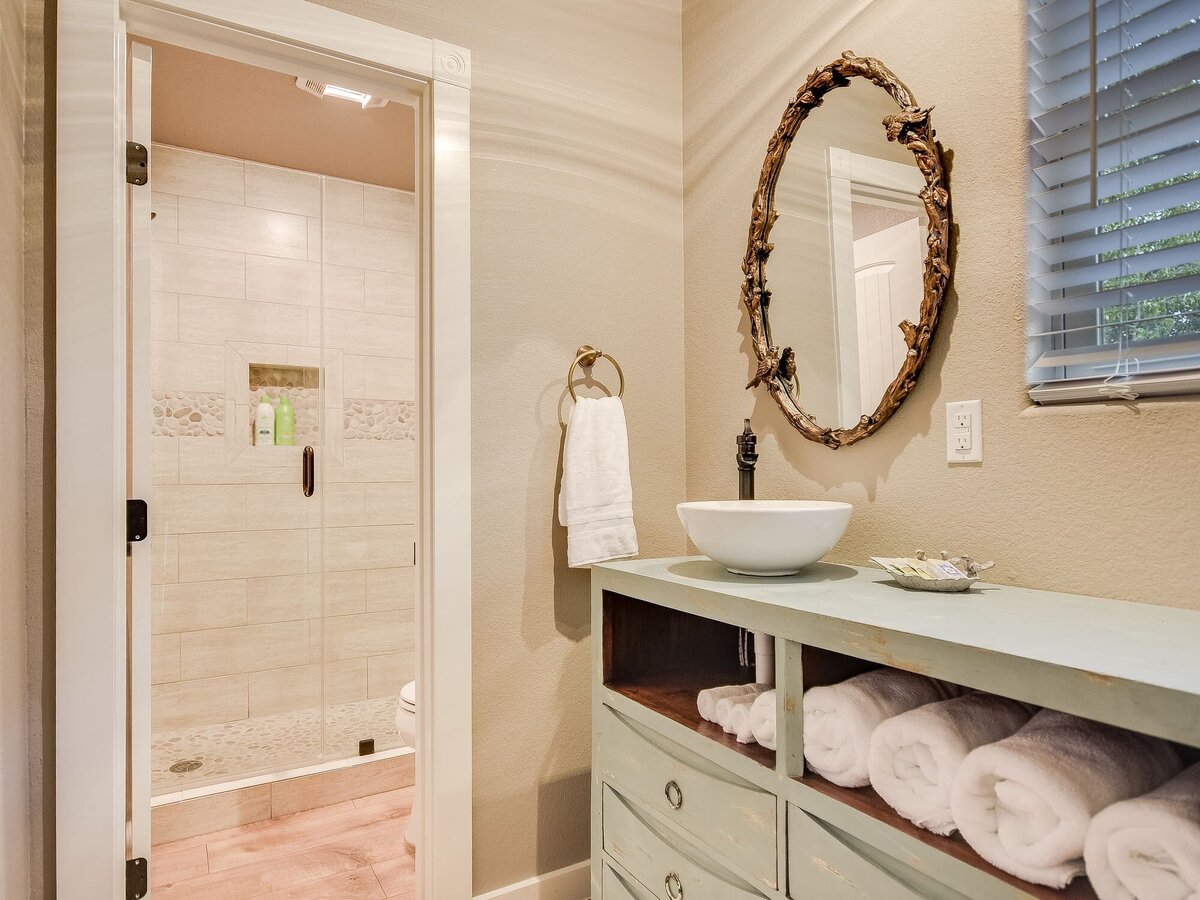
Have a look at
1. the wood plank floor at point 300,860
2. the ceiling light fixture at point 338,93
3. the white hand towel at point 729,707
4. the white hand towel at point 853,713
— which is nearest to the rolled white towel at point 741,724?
the white hand towel at point 729,707

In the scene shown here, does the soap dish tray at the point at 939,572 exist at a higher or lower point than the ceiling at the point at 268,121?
lower

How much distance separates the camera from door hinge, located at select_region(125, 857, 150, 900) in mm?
1452

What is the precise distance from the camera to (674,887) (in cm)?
128

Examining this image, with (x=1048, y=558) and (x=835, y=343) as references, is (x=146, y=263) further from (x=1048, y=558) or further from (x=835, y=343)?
(x=1048, y=558)

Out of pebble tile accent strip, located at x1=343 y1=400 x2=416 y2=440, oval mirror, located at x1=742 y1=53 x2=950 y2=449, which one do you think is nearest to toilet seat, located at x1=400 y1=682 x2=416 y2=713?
pebble tile accent strip, located at x1=343 y1=400 x2=416 y2=440

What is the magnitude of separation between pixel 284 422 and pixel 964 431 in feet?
8.44

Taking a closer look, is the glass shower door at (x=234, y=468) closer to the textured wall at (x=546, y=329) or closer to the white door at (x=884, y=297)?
the textured wall at (x=546, y=329)

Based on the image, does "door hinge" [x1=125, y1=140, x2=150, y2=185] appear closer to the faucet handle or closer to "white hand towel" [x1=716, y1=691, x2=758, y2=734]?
the faucet handle

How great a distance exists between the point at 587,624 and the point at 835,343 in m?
0.96

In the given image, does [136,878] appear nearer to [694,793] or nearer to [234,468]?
[694,793]

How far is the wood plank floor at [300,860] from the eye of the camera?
6.74 feet

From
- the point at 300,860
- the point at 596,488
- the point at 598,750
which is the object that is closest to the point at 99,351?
the point at 596,488

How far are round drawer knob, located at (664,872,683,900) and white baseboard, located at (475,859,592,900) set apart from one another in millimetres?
499

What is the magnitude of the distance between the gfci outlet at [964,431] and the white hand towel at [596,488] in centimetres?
76
